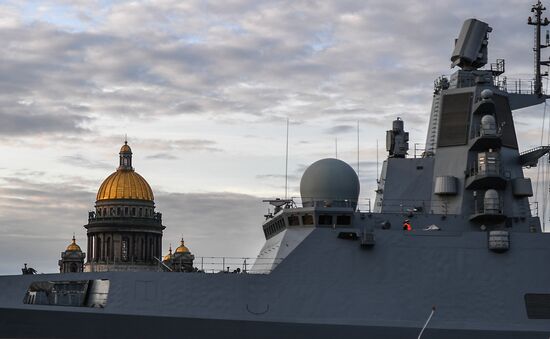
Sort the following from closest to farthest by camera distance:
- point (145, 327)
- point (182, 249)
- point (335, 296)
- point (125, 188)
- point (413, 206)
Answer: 1. point (145, 327)
2. point (335, 296)
3. point (413, 206)
4. point (125, 188)
5. point (182, 249)

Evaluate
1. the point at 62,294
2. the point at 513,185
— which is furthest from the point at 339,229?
the point at 62,294

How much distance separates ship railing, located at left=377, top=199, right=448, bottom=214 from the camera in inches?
1150

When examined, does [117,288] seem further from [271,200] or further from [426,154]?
[426,154]

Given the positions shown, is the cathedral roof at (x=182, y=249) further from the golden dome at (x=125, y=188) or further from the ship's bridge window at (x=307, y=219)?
the ship's bridge window at (x=307, y=219)

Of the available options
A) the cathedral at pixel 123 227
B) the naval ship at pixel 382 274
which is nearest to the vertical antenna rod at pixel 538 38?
the naval ship at pixel 382 274

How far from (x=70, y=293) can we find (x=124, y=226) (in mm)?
76876

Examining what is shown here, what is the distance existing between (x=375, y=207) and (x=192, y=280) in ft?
24.3

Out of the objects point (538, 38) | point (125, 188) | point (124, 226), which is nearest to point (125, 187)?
point (125, 188)

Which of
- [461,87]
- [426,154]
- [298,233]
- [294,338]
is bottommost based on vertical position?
[294,338]

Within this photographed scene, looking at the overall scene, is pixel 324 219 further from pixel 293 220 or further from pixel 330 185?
pixel 330 185

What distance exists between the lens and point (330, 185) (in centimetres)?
2881

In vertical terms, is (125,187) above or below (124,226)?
above

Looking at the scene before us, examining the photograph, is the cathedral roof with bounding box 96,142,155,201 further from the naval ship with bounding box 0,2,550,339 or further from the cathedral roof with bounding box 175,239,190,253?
the naval ship with bounding box 0,2,550,339

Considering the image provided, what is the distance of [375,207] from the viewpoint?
103 feet
